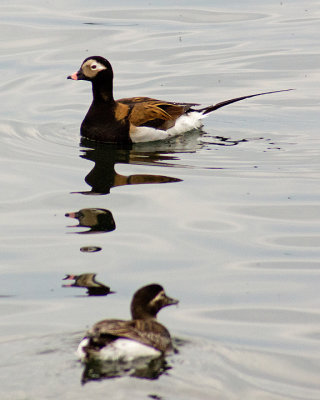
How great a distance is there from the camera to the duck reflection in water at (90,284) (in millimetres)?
9555

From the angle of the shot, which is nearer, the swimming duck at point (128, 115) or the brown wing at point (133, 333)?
the brown wing at point (133, 333)

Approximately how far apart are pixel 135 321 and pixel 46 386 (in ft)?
2.72

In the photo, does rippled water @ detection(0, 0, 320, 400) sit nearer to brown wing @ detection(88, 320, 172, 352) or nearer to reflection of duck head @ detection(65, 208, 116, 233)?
A: reflection of duck head @ detection(65, 208, 116, 233)

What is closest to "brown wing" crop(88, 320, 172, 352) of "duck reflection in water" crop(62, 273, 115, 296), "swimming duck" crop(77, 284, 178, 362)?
"swimming duck" crop(77, 284, 178, 362)

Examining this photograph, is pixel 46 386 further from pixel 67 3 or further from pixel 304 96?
pixel 67 3

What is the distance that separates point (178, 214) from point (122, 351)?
3.91m

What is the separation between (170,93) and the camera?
57.2 ft

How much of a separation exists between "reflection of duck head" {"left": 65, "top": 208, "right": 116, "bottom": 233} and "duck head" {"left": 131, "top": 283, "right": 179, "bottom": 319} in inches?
113

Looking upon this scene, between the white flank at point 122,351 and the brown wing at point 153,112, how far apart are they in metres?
7.62

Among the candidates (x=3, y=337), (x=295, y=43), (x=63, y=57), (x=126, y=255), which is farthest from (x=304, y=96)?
(x=3, y=337)

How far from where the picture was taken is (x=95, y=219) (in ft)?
37.6

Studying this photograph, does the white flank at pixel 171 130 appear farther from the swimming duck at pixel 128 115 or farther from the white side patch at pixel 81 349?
the white side patch at pixel 81 349

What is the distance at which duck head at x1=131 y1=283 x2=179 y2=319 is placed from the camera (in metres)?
8.20

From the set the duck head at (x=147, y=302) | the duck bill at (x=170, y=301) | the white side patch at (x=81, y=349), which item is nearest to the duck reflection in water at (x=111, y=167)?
the duck bill at (x=170, y=301)
